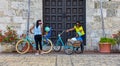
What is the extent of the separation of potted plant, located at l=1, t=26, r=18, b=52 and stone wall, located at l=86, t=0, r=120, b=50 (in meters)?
3.61

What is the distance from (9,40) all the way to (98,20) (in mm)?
4452

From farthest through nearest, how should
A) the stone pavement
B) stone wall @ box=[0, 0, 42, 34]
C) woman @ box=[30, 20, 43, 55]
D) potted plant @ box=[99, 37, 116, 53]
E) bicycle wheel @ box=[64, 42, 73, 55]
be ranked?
stone wall @ box=[0, 0, 42, 34] < potted plant @ box=[99, 37, 116, 53] < bicycle wheel @ box=[64, 42, 73, 55] < woman @ box=[30, 20, 43, 55] < the stone pavement

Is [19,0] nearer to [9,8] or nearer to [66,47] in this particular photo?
[9,8]

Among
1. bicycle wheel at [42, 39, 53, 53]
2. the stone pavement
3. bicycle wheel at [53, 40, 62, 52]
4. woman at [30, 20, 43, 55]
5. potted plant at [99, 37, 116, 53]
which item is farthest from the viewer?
bicycle wheel at [53, 40, 62, 52]

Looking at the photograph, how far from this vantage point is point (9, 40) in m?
16.6

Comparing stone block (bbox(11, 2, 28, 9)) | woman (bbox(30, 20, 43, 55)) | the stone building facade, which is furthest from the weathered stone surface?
stone block (bbox(11, 2, 28, 9))

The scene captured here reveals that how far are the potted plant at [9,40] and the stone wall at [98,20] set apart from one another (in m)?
3.61

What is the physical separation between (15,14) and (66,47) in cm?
311

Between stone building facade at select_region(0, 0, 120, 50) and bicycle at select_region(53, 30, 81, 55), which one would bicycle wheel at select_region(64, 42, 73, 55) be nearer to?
bicycle at select_region(53, 30, 81, 55)

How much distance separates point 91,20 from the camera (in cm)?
1744

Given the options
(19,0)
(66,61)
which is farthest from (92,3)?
(66,61)

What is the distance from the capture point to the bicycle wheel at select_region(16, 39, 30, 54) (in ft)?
53.8

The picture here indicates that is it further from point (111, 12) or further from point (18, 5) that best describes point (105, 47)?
point (18, 5)

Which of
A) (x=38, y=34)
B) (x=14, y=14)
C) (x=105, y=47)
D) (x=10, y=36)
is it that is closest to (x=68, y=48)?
(x=38, y=34)
